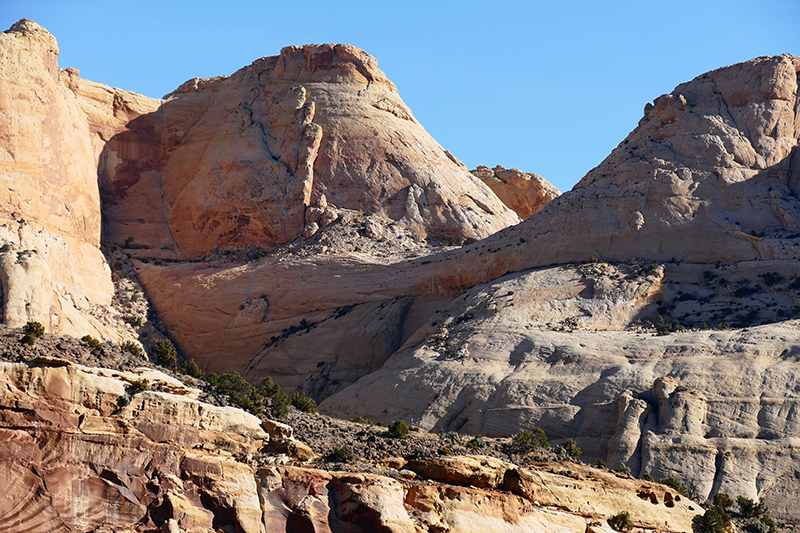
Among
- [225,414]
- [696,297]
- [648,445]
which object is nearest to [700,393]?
[648,445]

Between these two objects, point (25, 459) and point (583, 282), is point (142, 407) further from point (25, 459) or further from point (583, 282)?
point (583, 282)

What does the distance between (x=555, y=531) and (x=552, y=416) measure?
1429 cm

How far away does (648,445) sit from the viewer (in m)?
47.6

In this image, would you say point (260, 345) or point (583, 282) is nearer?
point (583, 282)

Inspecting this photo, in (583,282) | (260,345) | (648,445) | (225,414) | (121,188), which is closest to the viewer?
(225,414)

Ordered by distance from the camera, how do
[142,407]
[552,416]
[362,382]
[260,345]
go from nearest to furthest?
[142,407], [552,416], [362,382], [260,345]

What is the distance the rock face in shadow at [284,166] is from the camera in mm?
80375

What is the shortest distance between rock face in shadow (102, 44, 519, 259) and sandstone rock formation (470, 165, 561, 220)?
17.2 meters

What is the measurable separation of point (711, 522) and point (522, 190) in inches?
2602

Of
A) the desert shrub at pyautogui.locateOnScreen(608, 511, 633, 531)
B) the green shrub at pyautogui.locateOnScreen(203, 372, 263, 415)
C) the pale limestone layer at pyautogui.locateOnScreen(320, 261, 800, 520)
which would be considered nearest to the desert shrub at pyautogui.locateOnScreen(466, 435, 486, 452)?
the pale limestone layer at pyautogui.locateOnScreen(320, 261, 800, 520)

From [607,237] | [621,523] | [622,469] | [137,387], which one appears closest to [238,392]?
[137,387]

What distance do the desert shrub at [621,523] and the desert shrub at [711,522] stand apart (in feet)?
11.4

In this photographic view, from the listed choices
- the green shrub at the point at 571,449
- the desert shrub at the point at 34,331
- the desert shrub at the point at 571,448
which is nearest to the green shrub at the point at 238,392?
the desert shrub at the point at 34,331

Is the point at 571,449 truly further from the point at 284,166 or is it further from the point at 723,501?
the point at 284,166
